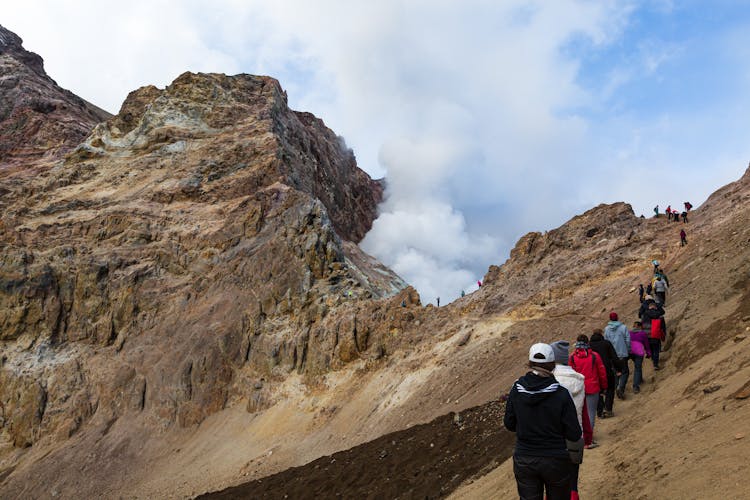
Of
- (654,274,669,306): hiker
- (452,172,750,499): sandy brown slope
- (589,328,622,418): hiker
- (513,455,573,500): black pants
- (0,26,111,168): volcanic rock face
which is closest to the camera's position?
(513,455,573,500): black pants

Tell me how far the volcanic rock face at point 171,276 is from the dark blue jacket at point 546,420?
69.9 feet

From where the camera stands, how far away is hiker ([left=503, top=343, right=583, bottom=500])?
4.82 m

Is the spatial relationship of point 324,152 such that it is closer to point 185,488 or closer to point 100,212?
point 100,212

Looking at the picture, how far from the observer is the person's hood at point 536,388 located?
4879mm

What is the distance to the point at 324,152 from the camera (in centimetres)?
6900

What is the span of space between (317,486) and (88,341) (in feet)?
85.7

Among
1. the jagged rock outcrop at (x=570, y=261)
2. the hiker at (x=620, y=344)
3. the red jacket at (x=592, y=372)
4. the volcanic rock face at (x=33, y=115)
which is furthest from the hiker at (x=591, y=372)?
the volcanic rock face at (x=33, y=115)

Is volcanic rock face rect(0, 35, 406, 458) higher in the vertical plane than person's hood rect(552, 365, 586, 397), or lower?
higher

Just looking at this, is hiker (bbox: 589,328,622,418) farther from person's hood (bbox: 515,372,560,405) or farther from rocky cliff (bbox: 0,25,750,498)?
person's hood (bbox: 515,372,560,405)

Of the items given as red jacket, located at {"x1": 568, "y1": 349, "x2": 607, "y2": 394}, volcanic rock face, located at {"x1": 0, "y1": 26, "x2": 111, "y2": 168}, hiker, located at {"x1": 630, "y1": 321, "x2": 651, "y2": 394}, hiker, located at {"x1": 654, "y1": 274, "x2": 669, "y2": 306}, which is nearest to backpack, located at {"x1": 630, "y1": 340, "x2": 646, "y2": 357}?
hiker, located at {"x1": 630, "y1": 321, "x2": 651, "y2": 394}

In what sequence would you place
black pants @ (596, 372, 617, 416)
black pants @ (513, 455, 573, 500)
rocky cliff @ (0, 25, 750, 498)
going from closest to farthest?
1. black pants @ (513, 455, 573, 500)
2. black pants @ (596, 372, 617, 416)
3. rocky cliff @ (0, 25, 750, 498)

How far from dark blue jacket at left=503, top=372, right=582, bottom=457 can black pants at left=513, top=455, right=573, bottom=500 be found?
2.3 inches

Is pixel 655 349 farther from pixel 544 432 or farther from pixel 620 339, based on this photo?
pixel 544 432

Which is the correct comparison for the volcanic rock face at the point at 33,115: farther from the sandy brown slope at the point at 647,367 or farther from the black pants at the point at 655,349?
the black pants at the point at 655,349
